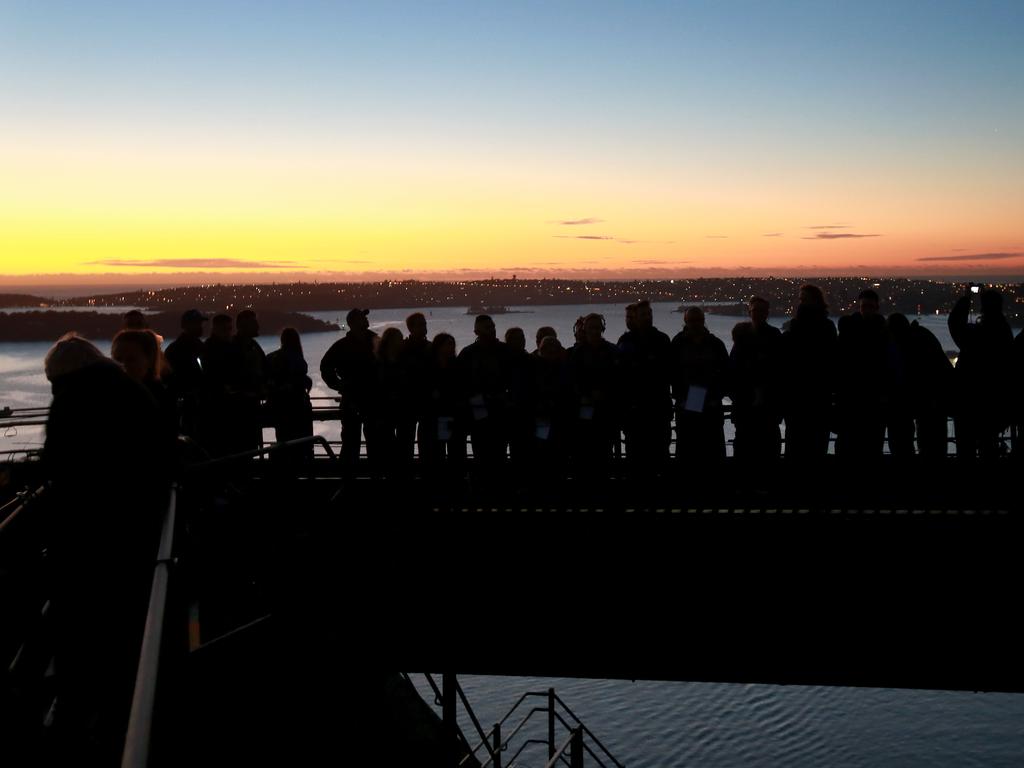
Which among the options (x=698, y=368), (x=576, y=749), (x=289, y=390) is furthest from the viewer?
(x=576, y=749)

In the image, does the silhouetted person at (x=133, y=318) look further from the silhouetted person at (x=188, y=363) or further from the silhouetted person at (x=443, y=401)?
the silhouetted person at (x=443, y=401)

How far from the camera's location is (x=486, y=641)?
8875mm

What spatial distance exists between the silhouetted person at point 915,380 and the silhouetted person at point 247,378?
757 cm

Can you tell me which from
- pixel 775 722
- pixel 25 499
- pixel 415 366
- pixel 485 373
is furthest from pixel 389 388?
pixel 775 722

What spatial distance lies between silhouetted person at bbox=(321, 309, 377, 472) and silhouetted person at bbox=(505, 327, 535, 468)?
5.34 ft

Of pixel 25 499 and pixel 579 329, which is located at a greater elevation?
pixel 579 329

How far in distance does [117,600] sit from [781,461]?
27.7ft

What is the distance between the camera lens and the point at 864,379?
10734mm

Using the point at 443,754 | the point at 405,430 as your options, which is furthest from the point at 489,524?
the point at 443,754

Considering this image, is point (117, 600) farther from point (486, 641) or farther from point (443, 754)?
point (443, 754)

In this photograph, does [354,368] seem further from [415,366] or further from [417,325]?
[417,325]

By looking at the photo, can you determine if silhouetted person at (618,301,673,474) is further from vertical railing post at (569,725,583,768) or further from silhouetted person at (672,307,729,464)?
vertical railing post at (569,725,583,768)

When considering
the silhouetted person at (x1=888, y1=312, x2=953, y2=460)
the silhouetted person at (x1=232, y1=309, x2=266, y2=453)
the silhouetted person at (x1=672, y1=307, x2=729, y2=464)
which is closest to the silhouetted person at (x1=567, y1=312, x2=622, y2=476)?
the silhouetted person at (x1=672, y1=307, x2=729, y2=464)

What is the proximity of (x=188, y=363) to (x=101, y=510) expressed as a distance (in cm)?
628
